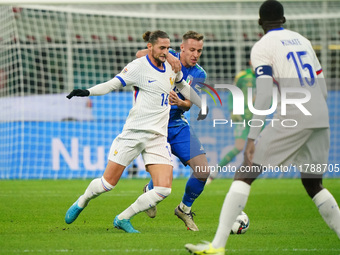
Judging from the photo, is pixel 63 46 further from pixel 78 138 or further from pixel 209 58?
pixel 209 58

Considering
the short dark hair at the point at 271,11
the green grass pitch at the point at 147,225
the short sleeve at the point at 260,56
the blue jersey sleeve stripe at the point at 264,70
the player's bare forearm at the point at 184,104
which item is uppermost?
the short dark hair at the point at 271,11

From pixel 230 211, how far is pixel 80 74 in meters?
12.5

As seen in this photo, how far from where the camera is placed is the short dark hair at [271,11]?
5.87 metres

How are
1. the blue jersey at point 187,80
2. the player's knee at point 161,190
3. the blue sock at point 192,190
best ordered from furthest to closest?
the blue jersey at point 187,80, the blue sock at point 192,190, the player's knee at point 161,190

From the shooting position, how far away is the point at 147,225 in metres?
8.27

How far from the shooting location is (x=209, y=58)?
60.9 feet

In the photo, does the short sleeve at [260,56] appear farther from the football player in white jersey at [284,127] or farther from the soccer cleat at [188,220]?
the soccer cleat at [188,220]

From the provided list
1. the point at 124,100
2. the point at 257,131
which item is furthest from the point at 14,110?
the point at 257,131

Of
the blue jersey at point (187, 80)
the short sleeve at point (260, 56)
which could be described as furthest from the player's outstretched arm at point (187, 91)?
the short sleeve at point (260, 56)

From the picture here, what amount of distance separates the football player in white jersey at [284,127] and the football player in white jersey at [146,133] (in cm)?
189

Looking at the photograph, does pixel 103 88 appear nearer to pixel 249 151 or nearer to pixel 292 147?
pixel 249 151

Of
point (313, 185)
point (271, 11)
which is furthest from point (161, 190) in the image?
point (271, 11)

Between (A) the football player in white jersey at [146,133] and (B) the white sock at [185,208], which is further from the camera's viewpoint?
(B) the white sock at [185,208]

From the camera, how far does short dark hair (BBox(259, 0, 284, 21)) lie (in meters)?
5.87
